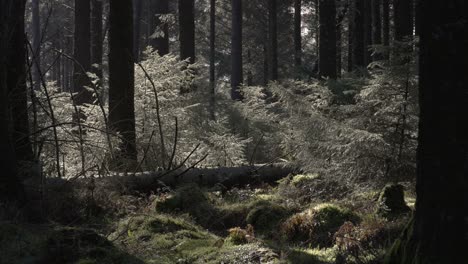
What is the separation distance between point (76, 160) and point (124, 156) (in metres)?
0.91

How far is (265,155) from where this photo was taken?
12.9m

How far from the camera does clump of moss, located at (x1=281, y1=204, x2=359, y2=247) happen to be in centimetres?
571

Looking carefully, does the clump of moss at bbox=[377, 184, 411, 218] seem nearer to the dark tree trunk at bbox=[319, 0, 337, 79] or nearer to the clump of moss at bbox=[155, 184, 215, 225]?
the clump of moss at bbox=[155, 184, 215, 225]

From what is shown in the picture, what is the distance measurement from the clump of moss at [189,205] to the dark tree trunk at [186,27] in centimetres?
1060

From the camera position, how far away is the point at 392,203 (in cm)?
598

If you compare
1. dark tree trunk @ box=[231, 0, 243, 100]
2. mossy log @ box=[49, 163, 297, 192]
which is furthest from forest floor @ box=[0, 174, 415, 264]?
dark tree trunk @ box=[231, 0, 243, 100]

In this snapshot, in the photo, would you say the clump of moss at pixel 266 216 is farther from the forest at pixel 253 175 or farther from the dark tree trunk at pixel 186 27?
the dark tree trunk at pixel 186 27

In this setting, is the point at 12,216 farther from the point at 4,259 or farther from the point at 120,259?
the point at 120,259

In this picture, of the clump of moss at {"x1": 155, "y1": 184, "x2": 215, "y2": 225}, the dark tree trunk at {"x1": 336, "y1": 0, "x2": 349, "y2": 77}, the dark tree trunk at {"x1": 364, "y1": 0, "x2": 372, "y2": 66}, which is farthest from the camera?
the dark tree trunk at {"x1": 364, "y1": 0, "x2": 372, "y2": 66}

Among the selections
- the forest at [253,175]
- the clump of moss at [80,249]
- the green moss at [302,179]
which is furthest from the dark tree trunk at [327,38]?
the clump of moss at [80,249]

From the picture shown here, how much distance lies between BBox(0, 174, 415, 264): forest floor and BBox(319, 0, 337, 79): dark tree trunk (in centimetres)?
680

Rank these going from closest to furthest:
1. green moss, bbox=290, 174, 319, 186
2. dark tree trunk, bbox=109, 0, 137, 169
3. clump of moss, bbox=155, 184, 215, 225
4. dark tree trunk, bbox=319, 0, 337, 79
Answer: clump of moss, bbox=155, 184, 215, 225 < green moss, bbox=290, 174, 319, 186 < dark tree trunk, bbox=109, 0, 137, 169 < dark tree trunk, bbox=319, 0, 337, 79

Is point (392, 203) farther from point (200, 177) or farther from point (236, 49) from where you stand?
point (236, 49)

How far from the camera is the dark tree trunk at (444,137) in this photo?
342cm
